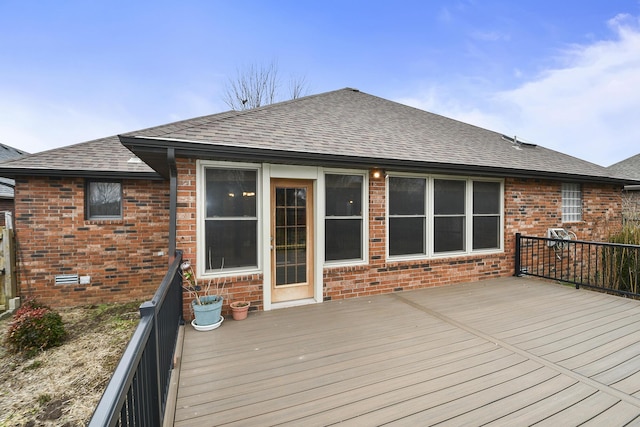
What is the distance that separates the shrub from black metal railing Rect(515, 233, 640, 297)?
8.48m

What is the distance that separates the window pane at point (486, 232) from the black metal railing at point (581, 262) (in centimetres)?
50

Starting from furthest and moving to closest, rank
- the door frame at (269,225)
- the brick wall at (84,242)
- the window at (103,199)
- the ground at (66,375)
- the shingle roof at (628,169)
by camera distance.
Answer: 1. the shingle roof at (628,169)
2. the window at (103,199)
3. the brick wall at (84,242)
4. the door frame at (269,225)
5. the ground at (66,375)

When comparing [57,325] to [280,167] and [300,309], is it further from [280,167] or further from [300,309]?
[280,167]

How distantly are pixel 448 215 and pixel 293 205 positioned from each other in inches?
122

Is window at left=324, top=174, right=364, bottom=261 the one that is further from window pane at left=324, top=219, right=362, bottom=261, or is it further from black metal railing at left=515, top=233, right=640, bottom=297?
black metal railing at left=515, top=233, right=640, bottom=297

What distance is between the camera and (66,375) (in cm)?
348

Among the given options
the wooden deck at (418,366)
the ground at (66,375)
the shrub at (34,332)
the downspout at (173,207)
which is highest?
the downspout at (173,207)

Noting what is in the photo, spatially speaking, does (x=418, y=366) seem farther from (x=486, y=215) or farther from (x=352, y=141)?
(x=486, y=215)

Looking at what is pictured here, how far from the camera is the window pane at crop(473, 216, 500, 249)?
5727mm

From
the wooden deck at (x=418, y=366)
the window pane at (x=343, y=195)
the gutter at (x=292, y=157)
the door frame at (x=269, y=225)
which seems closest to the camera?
the wooden deck at (x=418, y=366)

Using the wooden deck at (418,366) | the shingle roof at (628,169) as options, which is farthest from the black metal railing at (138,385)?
the shingle roof at (628,169)

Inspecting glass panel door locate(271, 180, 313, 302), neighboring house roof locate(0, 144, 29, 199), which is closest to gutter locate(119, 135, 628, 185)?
glass panel door locate(271, 180, 313, 302)

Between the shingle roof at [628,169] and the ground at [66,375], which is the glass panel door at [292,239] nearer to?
the ground at [66,375]

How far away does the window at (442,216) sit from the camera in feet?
16.8
